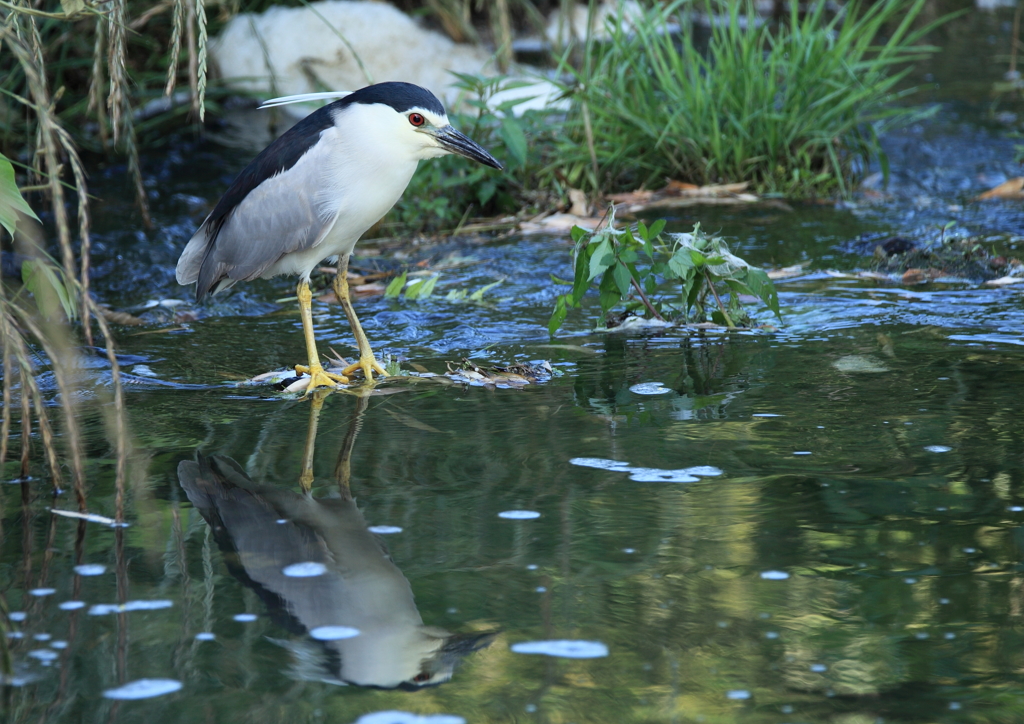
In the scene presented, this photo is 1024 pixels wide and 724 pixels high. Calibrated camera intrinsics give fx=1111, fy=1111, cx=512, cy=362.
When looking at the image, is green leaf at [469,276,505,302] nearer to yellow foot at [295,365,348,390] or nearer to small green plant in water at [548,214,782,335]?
small green plant in water at [548,214,782,335]

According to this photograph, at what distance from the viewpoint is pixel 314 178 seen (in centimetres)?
374

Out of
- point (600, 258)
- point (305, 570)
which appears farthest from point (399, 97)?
point (305, 570)

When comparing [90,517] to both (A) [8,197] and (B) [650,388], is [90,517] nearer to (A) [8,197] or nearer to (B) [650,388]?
(A) [8,197]

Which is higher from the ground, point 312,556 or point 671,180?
point 671,180

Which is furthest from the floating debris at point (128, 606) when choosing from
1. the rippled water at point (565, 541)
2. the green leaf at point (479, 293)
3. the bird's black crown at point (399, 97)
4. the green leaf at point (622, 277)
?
the green leaf at point (479, 293)

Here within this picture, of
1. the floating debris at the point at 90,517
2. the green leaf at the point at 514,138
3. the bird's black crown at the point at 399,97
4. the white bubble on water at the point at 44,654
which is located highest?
the bird's black crown at the point at 399,97

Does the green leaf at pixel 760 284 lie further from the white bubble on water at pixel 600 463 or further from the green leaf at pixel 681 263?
the white bubble on water at pixel 600 463

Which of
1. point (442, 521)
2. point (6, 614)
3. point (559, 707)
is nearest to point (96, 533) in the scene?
point (6, 614)

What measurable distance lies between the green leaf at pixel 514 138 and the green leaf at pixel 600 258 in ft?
6.42

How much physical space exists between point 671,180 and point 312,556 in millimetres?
4317

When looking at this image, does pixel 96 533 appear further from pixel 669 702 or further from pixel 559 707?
pixel 669 702

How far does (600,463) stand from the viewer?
9.21 ft

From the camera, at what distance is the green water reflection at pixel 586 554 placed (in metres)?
1.84

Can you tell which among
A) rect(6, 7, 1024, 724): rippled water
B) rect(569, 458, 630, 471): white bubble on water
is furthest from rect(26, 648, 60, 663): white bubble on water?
rect(569, 458, 630, 471): white bubble on water
